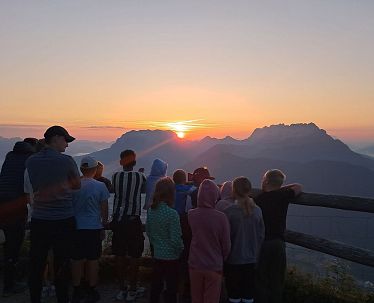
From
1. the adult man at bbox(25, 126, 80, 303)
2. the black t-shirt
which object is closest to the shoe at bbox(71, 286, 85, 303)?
the adult man at bbox(25, 126, 80, 303)

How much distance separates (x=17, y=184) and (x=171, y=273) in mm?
2587

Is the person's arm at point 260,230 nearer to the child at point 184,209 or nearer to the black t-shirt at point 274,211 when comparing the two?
the black t-shirt at point 274,211

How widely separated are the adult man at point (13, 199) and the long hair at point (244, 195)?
3.10 meters

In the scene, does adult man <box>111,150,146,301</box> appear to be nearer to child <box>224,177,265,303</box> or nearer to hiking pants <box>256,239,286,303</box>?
child <box>224,177,265,303</box>

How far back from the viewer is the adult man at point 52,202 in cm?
443

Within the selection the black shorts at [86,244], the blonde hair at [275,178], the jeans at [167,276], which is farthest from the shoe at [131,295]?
the blonde hair at [275,178]

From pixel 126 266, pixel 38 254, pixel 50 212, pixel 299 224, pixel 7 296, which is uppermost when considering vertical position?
pixel 50 212

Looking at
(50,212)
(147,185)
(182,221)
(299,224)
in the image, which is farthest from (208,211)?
(299,224)

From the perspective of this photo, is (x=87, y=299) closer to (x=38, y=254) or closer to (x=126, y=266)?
(x=126, y=266)

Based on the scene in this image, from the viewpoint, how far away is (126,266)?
5.66 m

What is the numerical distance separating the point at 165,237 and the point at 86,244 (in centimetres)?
117

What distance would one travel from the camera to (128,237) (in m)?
5.45

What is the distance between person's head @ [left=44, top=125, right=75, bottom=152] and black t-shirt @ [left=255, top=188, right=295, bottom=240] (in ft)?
7.77

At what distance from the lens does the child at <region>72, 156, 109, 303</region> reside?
507 cm
